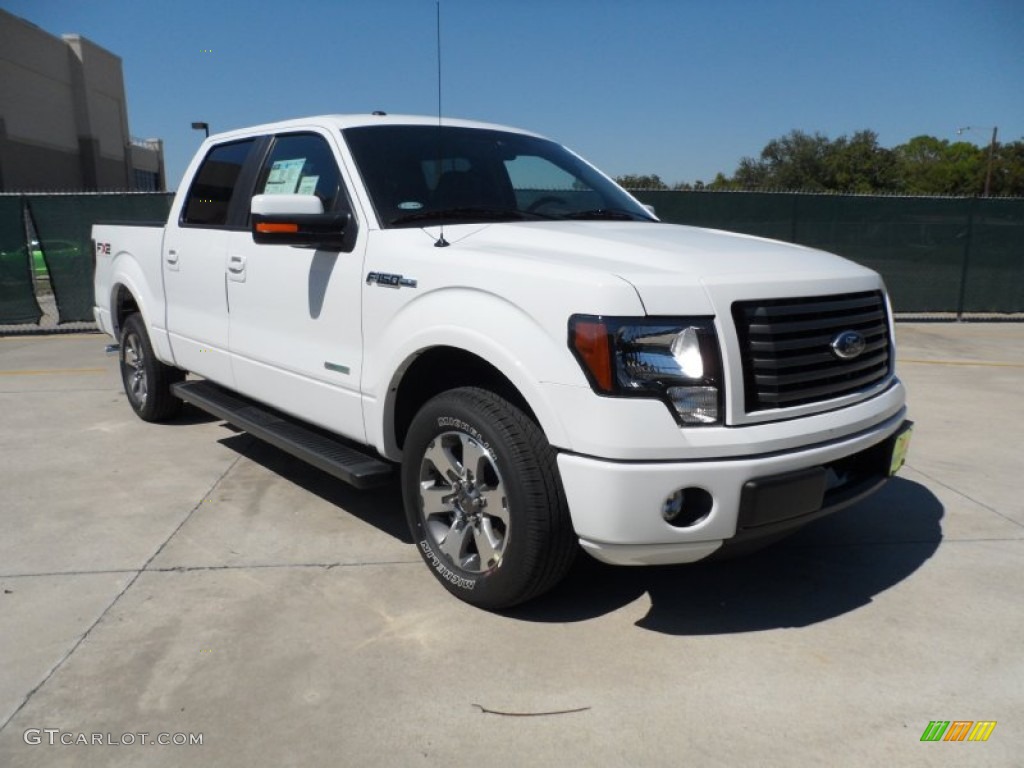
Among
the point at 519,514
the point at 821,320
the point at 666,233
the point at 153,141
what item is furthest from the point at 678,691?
the point at 153,141

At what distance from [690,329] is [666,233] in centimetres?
105

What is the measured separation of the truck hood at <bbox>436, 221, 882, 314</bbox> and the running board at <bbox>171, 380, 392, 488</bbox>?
1084 millimetres

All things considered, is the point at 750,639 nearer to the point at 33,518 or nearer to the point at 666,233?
the point at 666,233

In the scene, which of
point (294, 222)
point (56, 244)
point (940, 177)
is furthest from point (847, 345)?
point (940, 177)

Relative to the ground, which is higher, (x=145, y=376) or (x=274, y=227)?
(x=274, y=227)

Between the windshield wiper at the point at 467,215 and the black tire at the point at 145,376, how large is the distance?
303 cm

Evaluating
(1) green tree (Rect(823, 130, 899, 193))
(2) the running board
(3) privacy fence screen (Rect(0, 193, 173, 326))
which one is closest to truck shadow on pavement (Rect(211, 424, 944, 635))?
(2) the running board

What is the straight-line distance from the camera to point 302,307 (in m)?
3.97

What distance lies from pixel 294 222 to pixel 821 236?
10.8 m

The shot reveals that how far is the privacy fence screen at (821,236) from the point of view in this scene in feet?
38.1

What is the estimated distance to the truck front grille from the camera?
2738 millimetres

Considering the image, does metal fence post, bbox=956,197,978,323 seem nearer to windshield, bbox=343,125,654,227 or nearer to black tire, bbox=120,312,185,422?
windshield, bbox=343,125,654,227

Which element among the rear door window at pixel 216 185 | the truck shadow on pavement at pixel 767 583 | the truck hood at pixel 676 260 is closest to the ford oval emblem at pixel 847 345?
the truck hood at pixel 676 260

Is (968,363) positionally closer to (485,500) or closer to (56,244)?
(485,500)
